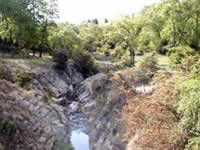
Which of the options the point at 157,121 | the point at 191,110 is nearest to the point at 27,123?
the point at 157,121

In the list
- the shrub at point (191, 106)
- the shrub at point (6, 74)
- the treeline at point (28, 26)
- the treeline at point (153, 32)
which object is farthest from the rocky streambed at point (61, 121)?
the treeline at point (153, 32)

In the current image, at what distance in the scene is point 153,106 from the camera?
19.8 metres

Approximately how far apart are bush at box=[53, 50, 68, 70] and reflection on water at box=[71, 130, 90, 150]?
19.1 m

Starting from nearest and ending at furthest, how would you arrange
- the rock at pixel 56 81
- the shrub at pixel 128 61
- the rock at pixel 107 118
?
the rock at pixel 107 118 → the rock at pixel 56 81 → the shrub at pixel 128 61

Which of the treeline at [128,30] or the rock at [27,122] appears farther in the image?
the treeline at [128,30]

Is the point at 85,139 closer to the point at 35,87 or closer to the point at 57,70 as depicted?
the point at 35,87

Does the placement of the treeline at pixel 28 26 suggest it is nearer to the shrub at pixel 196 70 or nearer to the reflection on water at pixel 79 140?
the reflection on water at pixel 79 140

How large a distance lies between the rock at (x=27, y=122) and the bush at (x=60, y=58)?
24577 millimetres

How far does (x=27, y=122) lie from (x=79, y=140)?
34.5ft

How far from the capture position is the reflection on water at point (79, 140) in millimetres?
36656

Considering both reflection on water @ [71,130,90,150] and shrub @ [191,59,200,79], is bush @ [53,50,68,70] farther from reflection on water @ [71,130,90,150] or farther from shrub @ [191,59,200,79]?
shrub @ [191,59,200,79]

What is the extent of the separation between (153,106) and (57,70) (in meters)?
37.7

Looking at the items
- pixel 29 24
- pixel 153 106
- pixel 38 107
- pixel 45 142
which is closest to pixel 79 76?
pixel 29 24

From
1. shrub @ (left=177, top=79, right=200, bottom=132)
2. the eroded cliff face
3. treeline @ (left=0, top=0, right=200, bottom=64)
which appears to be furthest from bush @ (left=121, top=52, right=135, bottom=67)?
shrub @ (left=177, top=79, right=200, bottom=132)
